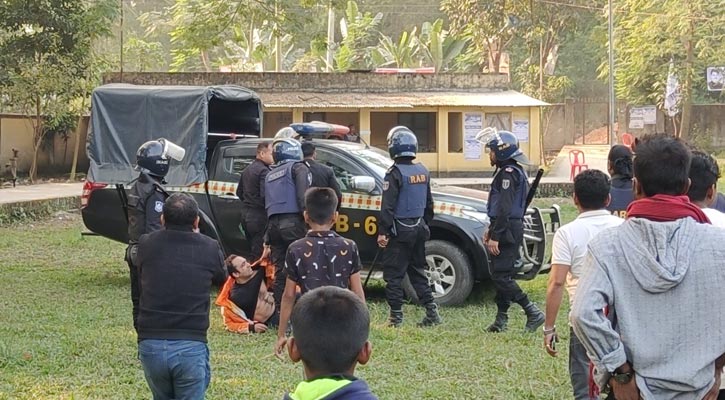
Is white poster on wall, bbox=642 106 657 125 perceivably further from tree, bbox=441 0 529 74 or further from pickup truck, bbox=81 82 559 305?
pickup truck, bbox=81 82 559 305

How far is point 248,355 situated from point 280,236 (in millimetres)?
1169

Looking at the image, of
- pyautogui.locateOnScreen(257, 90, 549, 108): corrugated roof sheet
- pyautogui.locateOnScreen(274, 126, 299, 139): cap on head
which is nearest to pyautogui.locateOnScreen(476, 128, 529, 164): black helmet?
pyautogui.locateOnScreen(274, 126, 299, 139): cap on head

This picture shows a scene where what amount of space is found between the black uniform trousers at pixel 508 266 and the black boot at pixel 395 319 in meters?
0.93

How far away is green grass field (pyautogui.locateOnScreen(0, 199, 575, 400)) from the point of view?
6.33 m

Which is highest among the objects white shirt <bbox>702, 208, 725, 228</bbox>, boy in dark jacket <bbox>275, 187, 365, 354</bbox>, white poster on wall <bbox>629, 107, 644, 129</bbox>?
white poster on wall <bbox>629, 107, 644, 129</bbox>

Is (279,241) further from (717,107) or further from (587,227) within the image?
(717,107)

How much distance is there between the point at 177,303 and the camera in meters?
4.59

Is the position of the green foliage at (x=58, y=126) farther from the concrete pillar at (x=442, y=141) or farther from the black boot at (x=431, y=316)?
the black boot at (x=431, y=316)

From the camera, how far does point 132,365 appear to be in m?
7.02

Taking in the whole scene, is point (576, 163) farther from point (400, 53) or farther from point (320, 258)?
point (320, 258)

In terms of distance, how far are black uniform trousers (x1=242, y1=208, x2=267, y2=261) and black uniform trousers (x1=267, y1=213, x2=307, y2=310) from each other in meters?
0.67

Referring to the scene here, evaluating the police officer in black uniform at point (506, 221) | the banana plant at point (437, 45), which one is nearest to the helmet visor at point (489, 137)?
the police officer in black uniform at point (506, 221)

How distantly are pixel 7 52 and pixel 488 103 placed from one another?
511 inches

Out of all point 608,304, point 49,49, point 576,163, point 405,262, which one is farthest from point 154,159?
point 576,163
